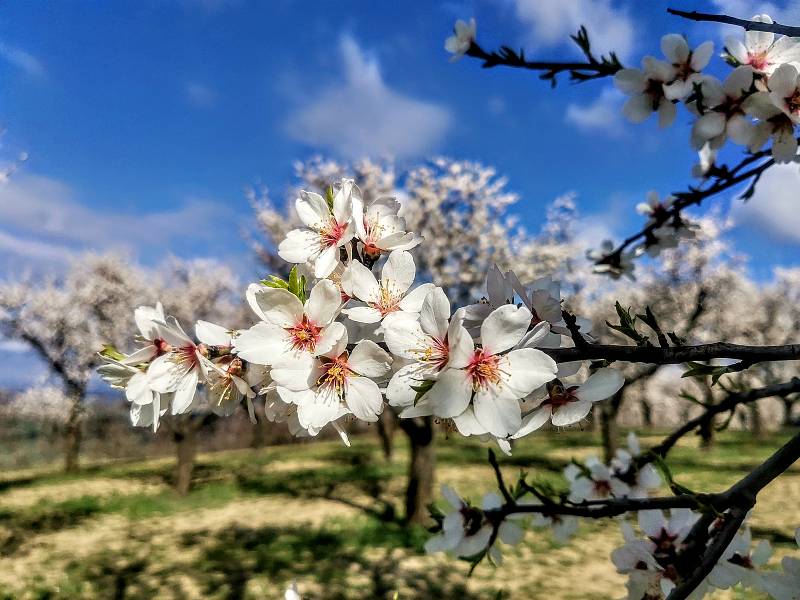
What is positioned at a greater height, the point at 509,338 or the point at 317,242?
the point at 317,242

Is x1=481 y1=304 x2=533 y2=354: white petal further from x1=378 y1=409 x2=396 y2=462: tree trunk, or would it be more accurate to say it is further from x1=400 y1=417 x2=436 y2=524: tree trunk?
x1=378 y1=409 x2=396 y2=462: tree trunk

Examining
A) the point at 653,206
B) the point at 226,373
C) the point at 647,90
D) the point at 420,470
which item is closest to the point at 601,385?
the point at 226,373

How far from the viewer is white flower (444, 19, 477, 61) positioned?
5.91 feet

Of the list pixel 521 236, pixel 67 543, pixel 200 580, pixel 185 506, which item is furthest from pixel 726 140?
pixel 521 236

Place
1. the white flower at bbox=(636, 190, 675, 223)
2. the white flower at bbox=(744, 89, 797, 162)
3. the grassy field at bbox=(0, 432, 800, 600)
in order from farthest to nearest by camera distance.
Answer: the grassy field at bbox=(0, 432, 800, 600) → the white flower at bbox=(636, 190, 675, 223) → the white flower at bbox=(744, 89, 797, 162)

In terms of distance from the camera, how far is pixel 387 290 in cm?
100

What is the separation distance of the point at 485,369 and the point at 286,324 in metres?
0.38

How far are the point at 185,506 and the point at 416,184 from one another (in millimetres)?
9702

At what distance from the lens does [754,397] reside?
59.6 inches

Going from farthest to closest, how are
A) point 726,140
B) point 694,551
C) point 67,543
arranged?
point 67,543 < point 726,140 < point 694,551

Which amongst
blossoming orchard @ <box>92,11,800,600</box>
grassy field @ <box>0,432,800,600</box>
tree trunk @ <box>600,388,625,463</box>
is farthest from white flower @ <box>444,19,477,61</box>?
tree trunk @ <box>600,388,625,463</box>

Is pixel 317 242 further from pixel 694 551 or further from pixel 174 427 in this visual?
pixel 174 427

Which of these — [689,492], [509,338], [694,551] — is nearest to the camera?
[509,338]

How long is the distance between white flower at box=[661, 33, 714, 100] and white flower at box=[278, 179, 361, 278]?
0.97m
